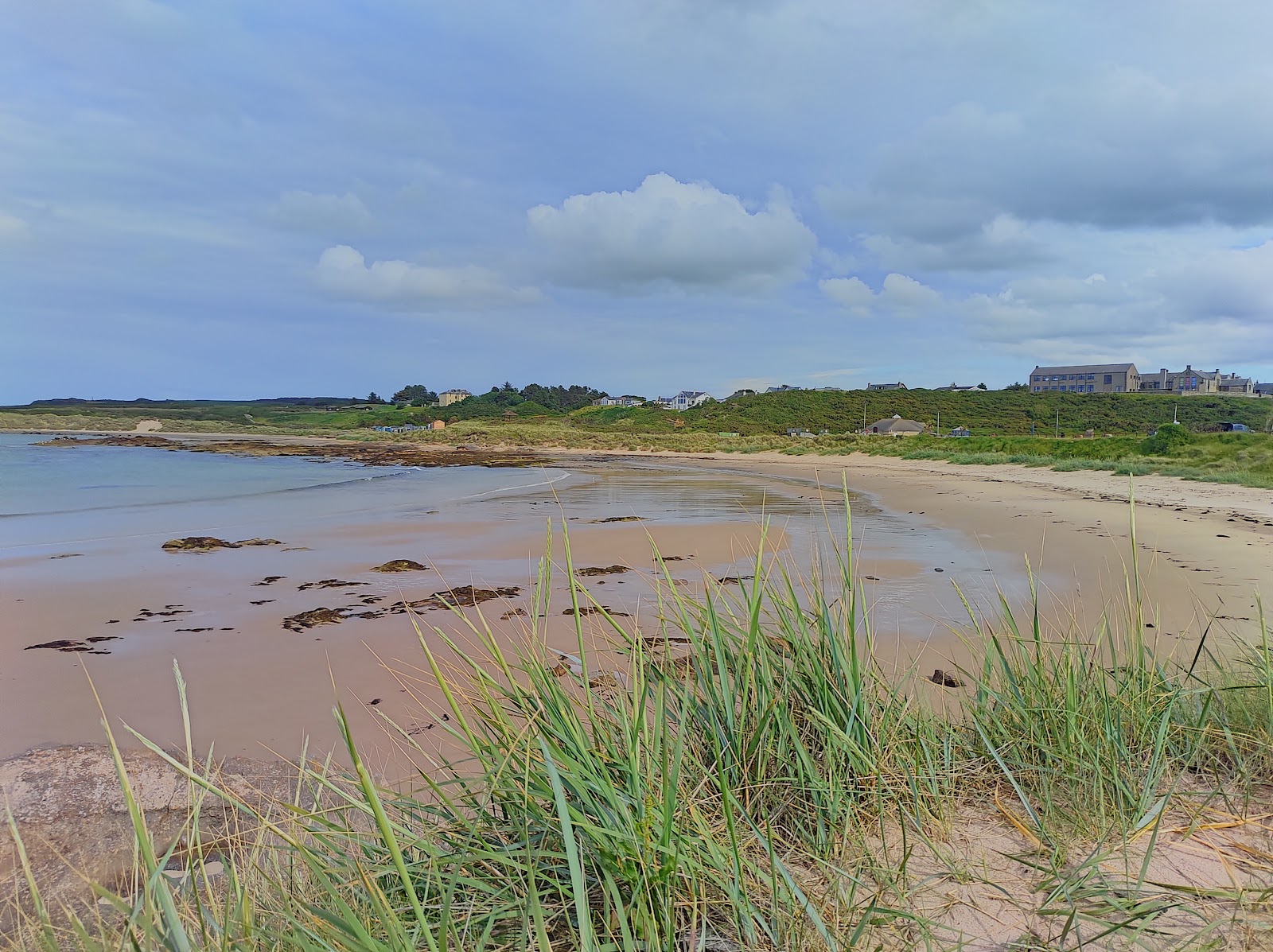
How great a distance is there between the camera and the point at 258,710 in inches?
195

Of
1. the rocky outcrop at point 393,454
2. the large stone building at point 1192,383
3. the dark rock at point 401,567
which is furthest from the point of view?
the large stone building at point 1192,383

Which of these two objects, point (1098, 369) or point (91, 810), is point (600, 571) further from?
point (1098, 369)

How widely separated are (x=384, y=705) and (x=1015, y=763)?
158 inches

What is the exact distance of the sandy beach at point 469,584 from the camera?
15.9ft

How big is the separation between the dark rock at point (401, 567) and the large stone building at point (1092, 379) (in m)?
102

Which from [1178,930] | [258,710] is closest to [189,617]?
[258,710]

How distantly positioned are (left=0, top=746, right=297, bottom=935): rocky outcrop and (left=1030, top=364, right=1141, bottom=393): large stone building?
107342 mm

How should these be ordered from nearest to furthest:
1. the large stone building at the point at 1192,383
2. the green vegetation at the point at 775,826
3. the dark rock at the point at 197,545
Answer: the green vegetation at the point at 775,826 < the dark rock at the point at 197,545 < the large stone building at the point at 1192,383

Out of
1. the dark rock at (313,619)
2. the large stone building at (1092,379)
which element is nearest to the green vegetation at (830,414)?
the large stone building at (1092,379)

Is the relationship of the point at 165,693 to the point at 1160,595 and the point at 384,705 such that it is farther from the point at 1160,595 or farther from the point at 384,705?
the point at 1160,595

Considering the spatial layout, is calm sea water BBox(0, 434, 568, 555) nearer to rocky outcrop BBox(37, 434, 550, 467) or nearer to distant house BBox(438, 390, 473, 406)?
rocky outcrop BBox(37, 434, 550, 467)

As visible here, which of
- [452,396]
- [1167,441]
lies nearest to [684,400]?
[452,396]

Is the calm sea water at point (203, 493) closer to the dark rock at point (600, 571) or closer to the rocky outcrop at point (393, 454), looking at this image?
the rocky outcrop at point (393, 454)

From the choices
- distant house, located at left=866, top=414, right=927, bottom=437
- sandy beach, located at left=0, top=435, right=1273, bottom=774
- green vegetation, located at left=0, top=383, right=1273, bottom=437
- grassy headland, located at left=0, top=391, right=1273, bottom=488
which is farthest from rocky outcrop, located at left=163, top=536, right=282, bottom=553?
distant house, located at left=866, top=414, right=927, bottom=437
